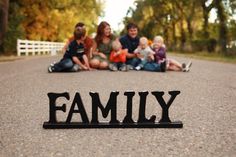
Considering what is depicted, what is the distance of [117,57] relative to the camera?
40.5 feet

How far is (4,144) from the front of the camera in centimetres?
372

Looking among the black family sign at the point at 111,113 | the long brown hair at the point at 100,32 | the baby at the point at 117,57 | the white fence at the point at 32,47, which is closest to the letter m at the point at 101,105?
the black family sign at the point at 111,113

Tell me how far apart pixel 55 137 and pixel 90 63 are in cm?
880

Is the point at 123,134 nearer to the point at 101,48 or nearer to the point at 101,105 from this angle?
the point at 101,105

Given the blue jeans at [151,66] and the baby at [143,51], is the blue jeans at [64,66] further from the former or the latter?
the blue jeans at [151,66]

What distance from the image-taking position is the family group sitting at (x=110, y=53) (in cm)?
1195

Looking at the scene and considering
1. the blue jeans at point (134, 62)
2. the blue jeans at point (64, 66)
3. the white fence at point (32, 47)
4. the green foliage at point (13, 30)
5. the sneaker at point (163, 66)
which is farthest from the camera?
the white fence at point (32, 47)

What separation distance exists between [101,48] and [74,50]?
3.57 feet

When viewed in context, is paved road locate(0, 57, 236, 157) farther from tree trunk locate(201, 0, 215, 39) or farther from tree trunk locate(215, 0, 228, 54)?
tree trunk locate(201, 0, 215, 39)

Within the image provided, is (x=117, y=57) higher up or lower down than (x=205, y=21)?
lower down

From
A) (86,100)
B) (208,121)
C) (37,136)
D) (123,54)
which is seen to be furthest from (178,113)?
(123,54)

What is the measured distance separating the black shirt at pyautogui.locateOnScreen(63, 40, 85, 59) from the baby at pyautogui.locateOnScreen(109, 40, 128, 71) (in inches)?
37.3

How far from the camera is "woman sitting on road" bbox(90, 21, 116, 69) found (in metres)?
12.6

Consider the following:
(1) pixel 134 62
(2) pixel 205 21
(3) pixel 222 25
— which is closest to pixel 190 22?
(2) pixel 205 21
